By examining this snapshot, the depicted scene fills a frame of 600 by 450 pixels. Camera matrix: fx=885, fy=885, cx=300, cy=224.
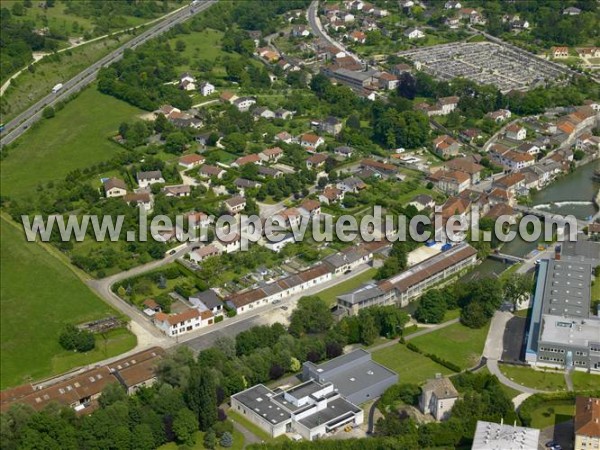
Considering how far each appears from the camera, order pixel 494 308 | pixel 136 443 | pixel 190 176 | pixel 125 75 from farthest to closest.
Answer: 1. pixel 125 75
2. pixel 190 176
3. pixel 494 308
4. pixel 136 443

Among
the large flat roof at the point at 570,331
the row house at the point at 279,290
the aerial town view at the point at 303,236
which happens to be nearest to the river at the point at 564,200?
the aerial town view at the point at 303,236

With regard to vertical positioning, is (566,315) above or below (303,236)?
above

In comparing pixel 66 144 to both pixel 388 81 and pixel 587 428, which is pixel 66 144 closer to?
pixel 388 81

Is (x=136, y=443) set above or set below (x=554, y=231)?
above

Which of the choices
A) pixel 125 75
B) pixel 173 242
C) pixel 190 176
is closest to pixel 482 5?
pixel 125 75

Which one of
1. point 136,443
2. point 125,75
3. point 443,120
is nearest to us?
point 136,443

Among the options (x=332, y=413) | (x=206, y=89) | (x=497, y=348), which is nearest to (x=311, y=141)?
(x=206, y=89)

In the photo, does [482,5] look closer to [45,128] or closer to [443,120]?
[443,120]

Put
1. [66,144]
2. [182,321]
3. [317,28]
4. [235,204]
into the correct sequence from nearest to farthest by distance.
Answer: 1. [182,321]
2. [235,204]
3. [66,144]
4. [317,28]
